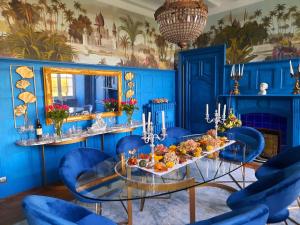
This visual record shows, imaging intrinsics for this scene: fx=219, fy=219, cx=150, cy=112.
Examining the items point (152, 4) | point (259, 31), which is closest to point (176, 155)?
point (259, 31)

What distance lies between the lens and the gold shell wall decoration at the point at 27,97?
3492 millimetres

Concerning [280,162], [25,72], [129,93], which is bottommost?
[280,162]

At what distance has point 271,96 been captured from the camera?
4.45 meters

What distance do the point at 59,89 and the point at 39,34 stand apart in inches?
37.3

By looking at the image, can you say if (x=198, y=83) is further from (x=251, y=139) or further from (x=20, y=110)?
(x=20, y=110)

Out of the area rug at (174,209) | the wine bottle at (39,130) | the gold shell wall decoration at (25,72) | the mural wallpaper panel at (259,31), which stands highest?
the mural wallpaper panel at (259,31)

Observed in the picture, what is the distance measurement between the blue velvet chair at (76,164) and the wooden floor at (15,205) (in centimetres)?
95

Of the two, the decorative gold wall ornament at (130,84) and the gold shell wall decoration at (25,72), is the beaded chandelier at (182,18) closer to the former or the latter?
the gold shell wall decoration at (25,72)

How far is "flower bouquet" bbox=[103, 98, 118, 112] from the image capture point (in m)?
4.62

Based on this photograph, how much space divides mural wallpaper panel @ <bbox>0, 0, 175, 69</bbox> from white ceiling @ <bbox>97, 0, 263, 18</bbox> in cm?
13

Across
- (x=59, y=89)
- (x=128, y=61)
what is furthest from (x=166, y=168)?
(x=128, y=61)

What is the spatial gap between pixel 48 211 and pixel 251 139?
9.93 feet

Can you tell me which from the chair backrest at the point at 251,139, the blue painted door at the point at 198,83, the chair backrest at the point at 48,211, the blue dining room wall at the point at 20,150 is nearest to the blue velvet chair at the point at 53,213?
the chair backrest at the point at 48,211

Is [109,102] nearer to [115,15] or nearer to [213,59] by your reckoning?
[115,15]
